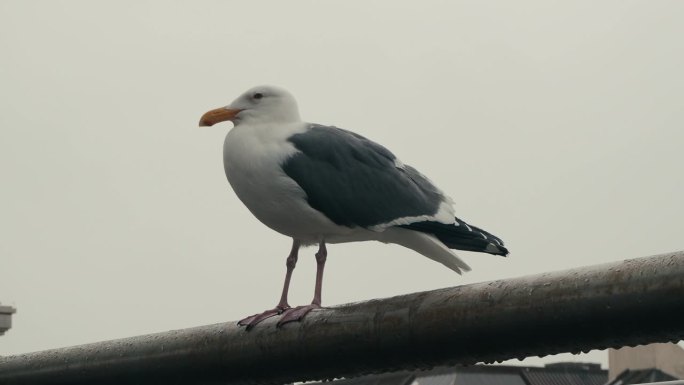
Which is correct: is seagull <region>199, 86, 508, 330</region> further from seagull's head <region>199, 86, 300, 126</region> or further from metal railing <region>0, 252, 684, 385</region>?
metal railing <region>0, 252, 684, 385</region>

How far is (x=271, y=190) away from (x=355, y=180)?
10.5 inches

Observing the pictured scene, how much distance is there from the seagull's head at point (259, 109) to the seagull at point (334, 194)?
79 millimetres

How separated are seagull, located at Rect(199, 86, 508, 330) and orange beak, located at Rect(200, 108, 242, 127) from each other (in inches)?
4.7

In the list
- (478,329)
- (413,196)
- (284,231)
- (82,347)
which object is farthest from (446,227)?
(478,329)

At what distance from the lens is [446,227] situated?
3.20m

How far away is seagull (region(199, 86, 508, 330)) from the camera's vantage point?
10.7 ft

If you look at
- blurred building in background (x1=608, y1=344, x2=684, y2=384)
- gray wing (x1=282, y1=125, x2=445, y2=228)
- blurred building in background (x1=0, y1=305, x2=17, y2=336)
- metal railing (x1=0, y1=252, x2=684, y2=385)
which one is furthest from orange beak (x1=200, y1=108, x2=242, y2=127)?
blurred building in background (x1=0, y1=305, x2=17, y2=336)

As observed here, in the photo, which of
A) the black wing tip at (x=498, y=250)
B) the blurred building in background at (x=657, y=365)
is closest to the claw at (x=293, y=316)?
the black wing tip at (x=498, y=250)

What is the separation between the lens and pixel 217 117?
3.67 m

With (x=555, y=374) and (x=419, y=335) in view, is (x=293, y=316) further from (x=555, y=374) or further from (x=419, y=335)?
(x=555, y=374)

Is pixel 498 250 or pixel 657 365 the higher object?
pixel 498 250

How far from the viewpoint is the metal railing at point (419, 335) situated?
164cm

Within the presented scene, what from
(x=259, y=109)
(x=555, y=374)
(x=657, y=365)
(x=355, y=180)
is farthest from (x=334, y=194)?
(x=555, y=374)

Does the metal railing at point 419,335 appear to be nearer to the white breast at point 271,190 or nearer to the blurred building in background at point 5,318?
the white breast at point 271,190
